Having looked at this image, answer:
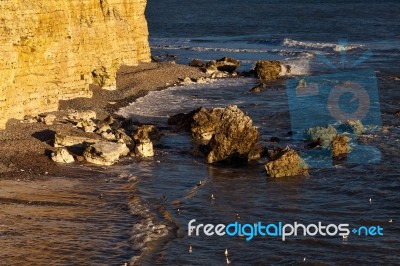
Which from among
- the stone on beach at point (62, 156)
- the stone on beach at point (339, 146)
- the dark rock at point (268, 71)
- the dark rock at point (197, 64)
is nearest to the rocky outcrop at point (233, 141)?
the stone on beach at point (339, 146)

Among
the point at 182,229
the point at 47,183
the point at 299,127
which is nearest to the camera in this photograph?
the point at 182,229

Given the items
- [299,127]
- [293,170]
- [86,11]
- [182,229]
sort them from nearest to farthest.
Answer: [182,229] → [293,170] → [299,127] → [86,11]

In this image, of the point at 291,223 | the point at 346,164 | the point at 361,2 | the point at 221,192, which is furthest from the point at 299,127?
the point at 361,2

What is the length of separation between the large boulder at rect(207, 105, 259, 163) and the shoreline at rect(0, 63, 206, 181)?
5.59m

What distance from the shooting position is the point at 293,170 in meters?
29.4

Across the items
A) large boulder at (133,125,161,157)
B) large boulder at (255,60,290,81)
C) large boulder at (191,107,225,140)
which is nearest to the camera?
large boulder at (133,125,161,157)

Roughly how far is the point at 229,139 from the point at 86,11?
17820 mm

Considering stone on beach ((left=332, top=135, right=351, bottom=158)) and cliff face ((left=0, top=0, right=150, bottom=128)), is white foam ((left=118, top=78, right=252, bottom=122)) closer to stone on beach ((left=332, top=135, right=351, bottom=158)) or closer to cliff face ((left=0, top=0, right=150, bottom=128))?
cliff face ((left=0, top=0, right=150, bottom=128))

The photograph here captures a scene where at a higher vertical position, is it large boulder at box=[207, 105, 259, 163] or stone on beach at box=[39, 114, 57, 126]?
stone on beach at box=[39, 114, 57, 126]

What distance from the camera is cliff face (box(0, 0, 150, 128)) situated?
3250 cm

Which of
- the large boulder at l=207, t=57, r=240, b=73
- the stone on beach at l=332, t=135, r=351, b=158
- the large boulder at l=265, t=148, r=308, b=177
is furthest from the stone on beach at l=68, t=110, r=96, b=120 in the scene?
the large boulder at l=207, t=57, r=240, b=73

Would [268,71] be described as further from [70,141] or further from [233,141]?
[70,141]

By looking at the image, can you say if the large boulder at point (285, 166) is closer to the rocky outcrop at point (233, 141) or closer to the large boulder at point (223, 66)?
the rocky outcrop at point (233, 141)

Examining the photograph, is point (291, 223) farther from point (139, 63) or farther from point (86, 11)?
point (139, 63)
